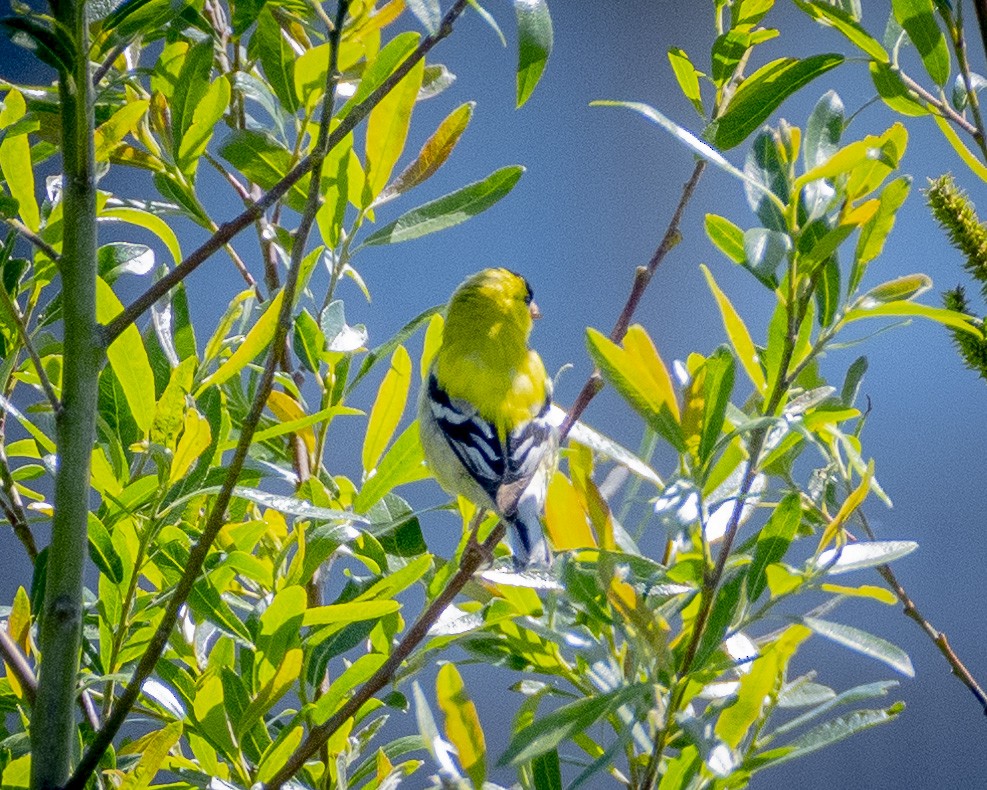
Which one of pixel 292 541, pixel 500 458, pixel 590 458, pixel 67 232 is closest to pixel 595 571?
pixel 590 458

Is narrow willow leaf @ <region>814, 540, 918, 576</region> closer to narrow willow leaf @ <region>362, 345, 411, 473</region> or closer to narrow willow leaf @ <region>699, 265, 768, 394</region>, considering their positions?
narrow willow leaf @ <region>699, 265, 768, 394</region>

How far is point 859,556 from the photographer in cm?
76

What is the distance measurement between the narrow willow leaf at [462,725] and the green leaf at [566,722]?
3cm

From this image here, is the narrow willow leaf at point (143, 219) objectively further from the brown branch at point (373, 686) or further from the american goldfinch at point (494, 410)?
the american goldfinch at point (494, 410)

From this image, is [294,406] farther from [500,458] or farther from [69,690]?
[500,458]

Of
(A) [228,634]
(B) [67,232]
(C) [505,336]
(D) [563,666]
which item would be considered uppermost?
(B) [67,232]

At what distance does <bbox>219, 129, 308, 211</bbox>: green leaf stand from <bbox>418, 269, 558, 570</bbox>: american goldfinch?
45 centimetres

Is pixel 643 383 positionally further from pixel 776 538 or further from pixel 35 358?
pixel 35 358

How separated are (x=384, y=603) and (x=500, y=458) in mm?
864

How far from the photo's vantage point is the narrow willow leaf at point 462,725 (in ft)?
2.24

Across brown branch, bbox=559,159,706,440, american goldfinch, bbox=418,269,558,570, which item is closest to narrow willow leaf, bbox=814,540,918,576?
brown branch, bbox=559,159,706,440

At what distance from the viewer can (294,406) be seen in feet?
3.19

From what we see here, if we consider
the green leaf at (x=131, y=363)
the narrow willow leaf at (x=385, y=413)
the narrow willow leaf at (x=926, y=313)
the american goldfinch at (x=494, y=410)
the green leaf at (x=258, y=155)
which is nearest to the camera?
the narrow willow leaf at (x=926, y=313)

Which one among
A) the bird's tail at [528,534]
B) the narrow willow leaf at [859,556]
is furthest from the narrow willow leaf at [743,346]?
the bird's tail at [528,534]
